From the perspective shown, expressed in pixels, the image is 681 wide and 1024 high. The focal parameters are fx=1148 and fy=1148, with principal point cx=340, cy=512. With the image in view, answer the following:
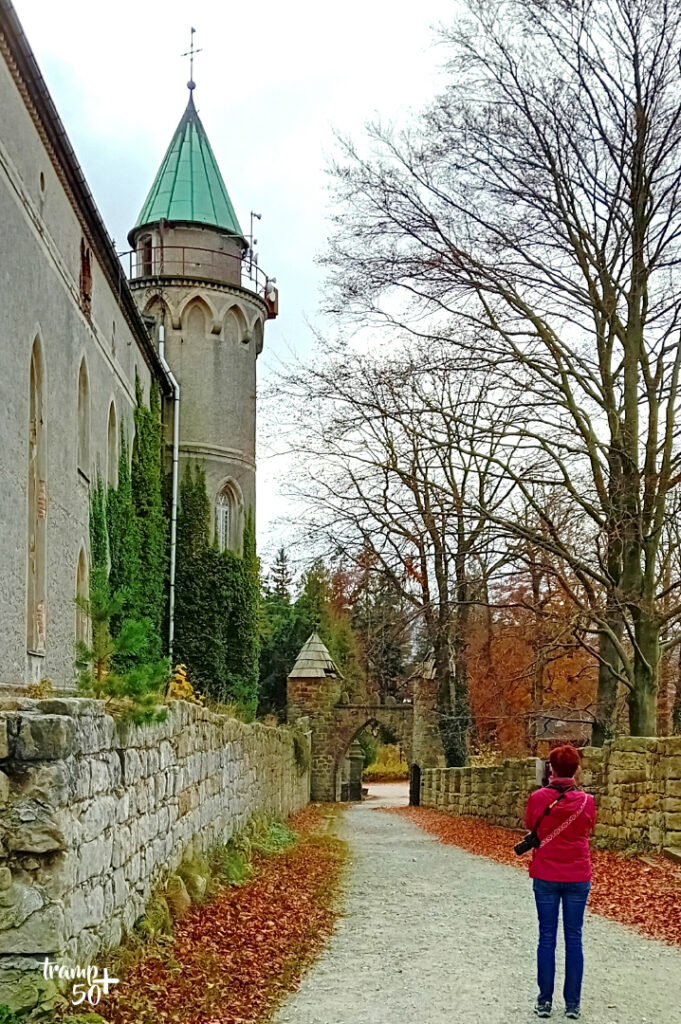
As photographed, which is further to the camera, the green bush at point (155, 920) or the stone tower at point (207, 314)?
the stone tower at point (207, 314)

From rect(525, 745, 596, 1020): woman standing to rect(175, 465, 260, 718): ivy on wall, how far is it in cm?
2114

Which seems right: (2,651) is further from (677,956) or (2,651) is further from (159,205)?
(159,205)

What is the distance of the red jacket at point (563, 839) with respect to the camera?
6.70 meters

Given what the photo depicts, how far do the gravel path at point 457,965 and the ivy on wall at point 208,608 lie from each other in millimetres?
16018

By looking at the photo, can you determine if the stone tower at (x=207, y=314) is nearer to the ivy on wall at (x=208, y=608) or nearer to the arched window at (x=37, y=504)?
the ivy on wall at (x=208, y=608)

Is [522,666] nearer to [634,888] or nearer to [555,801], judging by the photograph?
[634,888]

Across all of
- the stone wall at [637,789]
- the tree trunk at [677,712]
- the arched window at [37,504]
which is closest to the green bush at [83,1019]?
the stone wall at [637,789]

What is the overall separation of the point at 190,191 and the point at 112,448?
11449 mm

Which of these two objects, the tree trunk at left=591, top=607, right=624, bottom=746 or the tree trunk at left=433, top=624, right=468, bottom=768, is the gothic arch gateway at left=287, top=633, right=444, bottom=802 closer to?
the tree trunk at left=433, top=624, right=468, bottom=768

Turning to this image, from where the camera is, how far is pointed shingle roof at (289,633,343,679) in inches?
1526

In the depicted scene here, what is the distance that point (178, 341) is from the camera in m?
30.8

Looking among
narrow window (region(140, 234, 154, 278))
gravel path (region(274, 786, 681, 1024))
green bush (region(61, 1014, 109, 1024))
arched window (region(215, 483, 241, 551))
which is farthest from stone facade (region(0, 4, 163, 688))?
narrow window (region(140, 234, 154, 278))

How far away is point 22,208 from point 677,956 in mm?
12115

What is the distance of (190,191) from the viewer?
104 feet
